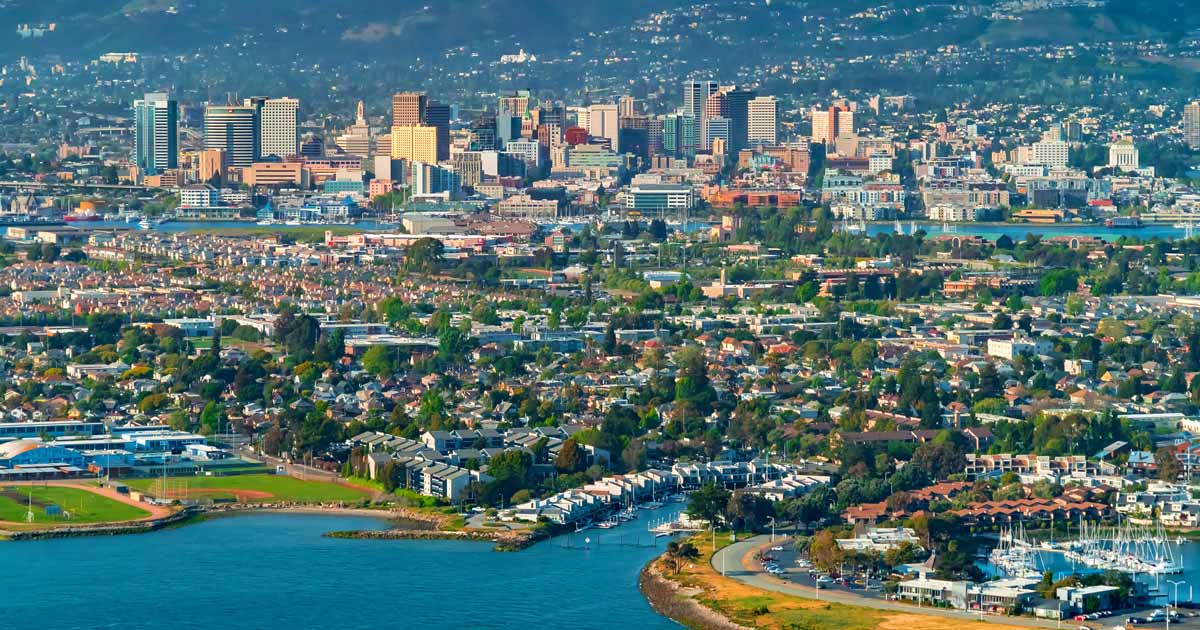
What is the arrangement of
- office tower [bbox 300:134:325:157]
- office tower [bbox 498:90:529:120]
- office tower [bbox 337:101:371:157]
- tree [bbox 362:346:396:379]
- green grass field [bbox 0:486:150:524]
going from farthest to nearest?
1. office tower [bbox 498:90:529:120]
2. office tower [bbox 337:101:371:157]
3. office tower [bbox 300:134:325:157]
4. tree [bbox 362:346:396:379]
5. green grass field [bbox 0:486:150:524]

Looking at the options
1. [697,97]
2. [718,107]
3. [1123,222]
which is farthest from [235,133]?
[1123,222]

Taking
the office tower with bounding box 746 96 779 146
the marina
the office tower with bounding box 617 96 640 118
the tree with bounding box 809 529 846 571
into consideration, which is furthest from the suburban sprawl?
the office tower with bounding box 617 96 640 118

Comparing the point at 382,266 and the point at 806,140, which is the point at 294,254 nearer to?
the point at 382,266

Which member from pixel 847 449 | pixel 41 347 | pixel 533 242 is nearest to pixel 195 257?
pixel 533 242

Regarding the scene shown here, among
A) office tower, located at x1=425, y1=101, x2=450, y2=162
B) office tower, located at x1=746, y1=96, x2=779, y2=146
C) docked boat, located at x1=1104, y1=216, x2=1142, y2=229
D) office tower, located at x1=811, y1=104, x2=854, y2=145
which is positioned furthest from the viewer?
office tower, located at x1=746, y1=96, x2=779, y2=146

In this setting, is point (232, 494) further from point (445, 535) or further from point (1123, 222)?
point (1123, 222)

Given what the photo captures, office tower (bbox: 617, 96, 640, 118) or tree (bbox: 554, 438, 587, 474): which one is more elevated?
office tower (bbox: 617, 96, 640, 118)

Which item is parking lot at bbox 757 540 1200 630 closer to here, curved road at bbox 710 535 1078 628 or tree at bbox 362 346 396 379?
curved road at bbox 710 535 1078 628

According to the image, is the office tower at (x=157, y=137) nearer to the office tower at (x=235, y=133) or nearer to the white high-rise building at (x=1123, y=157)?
the office tower at (x=235, y=133)
